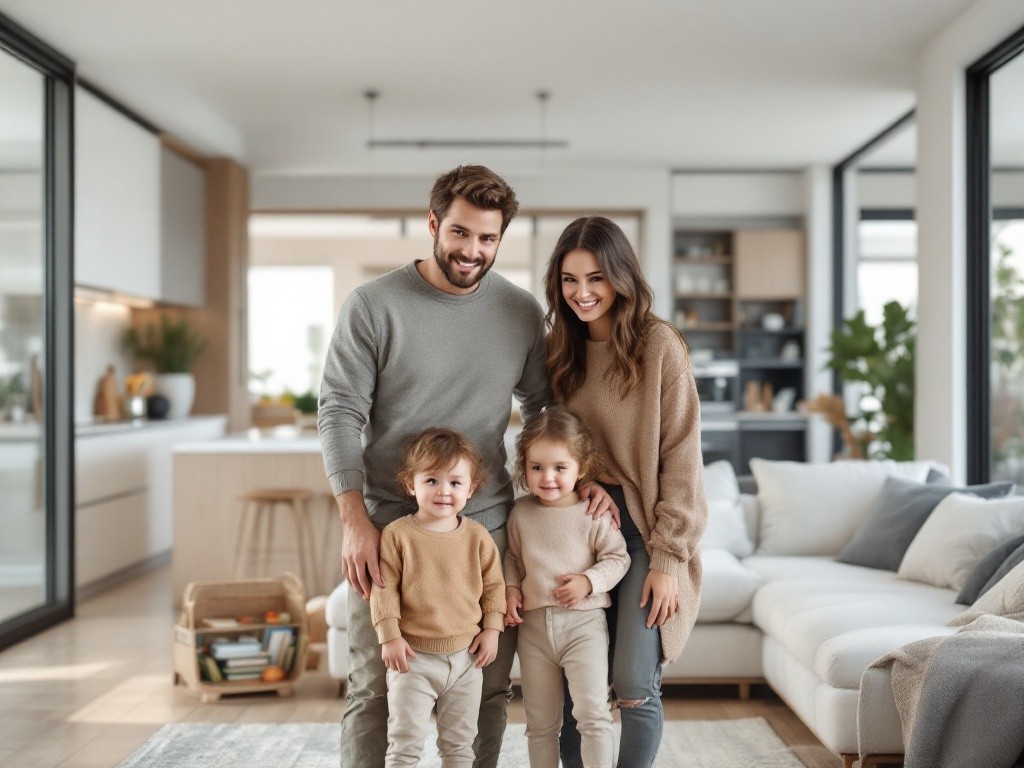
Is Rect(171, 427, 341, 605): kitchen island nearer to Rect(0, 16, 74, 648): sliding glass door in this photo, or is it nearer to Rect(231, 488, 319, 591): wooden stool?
Rect(231, 488, 319, 591): wooden stool

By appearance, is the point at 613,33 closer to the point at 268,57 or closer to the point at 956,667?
the point at 268,57

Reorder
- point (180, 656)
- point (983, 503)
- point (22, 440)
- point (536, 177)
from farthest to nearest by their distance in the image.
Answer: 1. point (536, 177)
2. point (22, 440)
3. point (180, 656)
4. point (983, 503)

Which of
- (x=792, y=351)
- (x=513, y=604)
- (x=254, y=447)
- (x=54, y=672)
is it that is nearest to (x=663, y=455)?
(x=513, y=604)

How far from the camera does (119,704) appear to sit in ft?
13.2

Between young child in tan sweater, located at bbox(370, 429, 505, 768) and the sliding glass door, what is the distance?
130 inches

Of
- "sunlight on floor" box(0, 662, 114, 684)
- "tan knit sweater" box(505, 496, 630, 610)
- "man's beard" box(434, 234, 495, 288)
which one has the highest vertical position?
"man's beard" box(434, 234, 495, 288)

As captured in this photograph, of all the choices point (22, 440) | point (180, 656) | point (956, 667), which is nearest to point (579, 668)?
point (956, 667)

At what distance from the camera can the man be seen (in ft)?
7.50

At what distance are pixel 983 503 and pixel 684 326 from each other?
18.1ft

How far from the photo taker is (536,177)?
9.13 meters

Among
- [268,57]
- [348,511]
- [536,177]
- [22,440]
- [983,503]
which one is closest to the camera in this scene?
[348,511]

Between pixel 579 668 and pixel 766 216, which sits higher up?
pixel 766 216

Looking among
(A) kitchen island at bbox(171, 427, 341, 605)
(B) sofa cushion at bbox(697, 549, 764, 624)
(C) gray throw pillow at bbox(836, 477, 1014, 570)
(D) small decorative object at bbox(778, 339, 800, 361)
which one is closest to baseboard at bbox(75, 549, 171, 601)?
(A) kitchen island at bbox(171, 427, 341, 605)

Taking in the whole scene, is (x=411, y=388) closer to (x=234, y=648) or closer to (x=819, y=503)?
(x=234, y=648)
